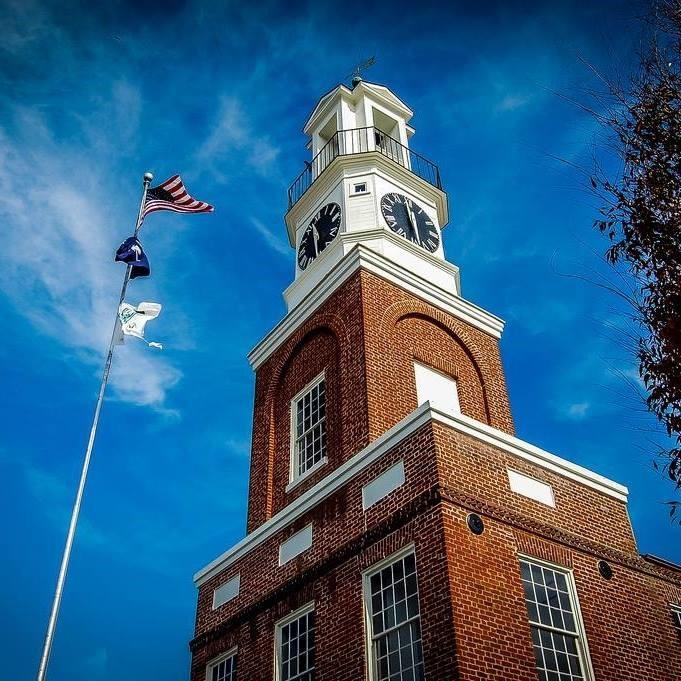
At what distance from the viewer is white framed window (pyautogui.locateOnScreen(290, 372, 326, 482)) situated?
18.3 m

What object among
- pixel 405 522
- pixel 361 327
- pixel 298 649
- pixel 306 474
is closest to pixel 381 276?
pixel 361 327

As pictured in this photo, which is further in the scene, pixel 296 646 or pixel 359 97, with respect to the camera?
pixel 359 97

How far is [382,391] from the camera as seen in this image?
56.6ft

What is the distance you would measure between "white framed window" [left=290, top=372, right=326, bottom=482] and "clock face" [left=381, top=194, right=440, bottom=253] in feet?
Result: 19.2

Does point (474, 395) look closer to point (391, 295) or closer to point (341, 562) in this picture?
point (391, 295)

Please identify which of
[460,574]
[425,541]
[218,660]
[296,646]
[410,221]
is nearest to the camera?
[460,574]

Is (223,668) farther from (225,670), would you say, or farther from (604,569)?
(604,569)

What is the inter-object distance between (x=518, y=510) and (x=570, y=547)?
1.28 m

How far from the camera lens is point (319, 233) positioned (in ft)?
76.9

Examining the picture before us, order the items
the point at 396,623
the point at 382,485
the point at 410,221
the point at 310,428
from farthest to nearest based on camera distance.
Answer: the point at 410,221
the point at 310,428
the point at 382,485
the point at 396,623

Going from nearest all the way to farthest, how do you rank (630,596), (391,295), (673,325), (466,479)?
(673,325) < (466,479) < (630,596) < (391,295)

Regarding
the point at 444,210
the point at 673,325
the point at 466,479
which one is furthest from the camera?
the point at 444,210

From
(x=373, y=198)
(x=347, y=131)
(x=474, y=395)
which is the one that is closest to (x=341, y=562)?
(x=474, y=395)

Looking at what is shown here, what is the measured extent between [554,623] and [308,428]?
7831 millimetres
